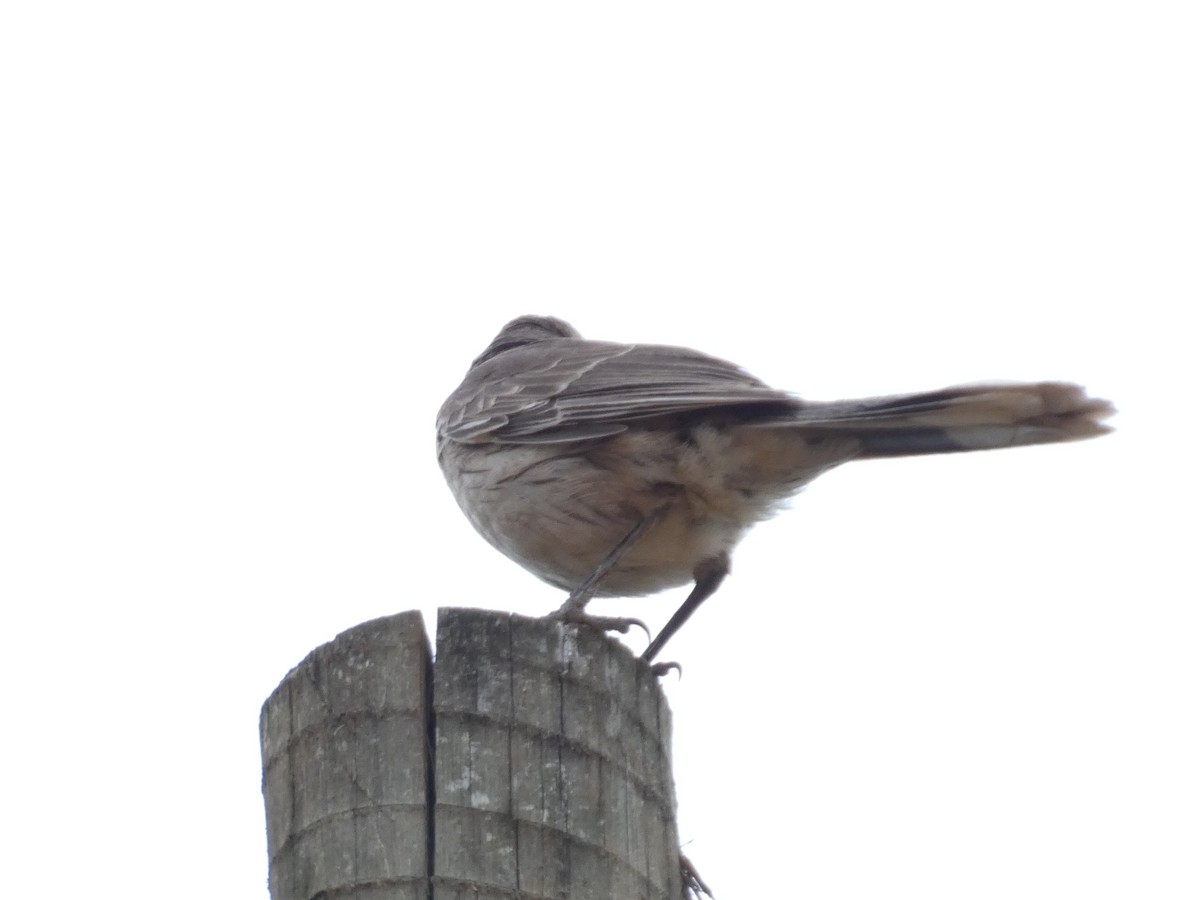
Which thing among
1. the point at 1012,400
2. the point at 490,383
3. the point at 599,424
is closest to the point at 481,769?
the point at 1012,400

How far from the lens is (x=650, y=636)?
19.9 feet

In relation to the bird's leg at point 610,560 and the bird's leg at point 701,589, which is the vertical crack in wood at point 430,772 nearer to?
the bird's leg at point 610,560

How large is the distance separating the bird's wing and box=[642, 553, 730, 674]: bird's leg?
2.49 ft

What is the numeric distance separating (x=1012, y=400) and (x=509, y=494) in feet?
7.34

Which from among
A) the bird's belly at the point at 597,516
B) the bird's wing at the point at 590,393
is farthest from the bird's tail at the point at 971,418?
the bird's belly at the point at 597,516

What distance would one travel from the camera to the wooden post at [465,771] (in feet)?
9.66

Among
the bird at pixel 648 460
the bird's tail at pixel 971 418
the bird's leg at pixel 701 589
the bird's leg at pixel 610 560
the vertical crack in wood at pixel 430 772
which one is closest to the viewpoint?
the vertical crack in wood at pixel 430 772

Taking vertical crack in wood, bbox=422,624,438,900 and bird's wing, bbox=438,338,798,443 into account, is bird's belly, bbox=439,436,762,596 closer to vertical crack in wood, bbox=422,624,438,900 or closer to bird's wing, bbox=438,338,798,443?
bird's wing, bbox=438,338,798,443

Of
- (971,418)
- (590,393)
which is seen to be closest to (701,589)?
(590,393)

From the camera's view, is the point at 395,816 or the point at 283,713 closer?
the point at 395,816

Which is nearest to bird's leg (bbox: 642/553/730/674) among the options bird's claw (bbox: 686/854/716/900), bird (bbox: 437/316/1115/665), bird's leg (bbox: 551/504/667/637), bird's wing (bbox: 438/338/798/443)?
bird (bbox: 437/316/1115/665)

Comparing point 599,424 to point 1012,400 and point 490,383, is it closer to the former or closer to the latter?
point 490,383

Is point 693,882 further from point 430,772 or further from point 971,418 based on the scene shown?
point 971,418

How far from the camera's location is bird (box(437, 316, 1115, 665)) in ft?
18.7
